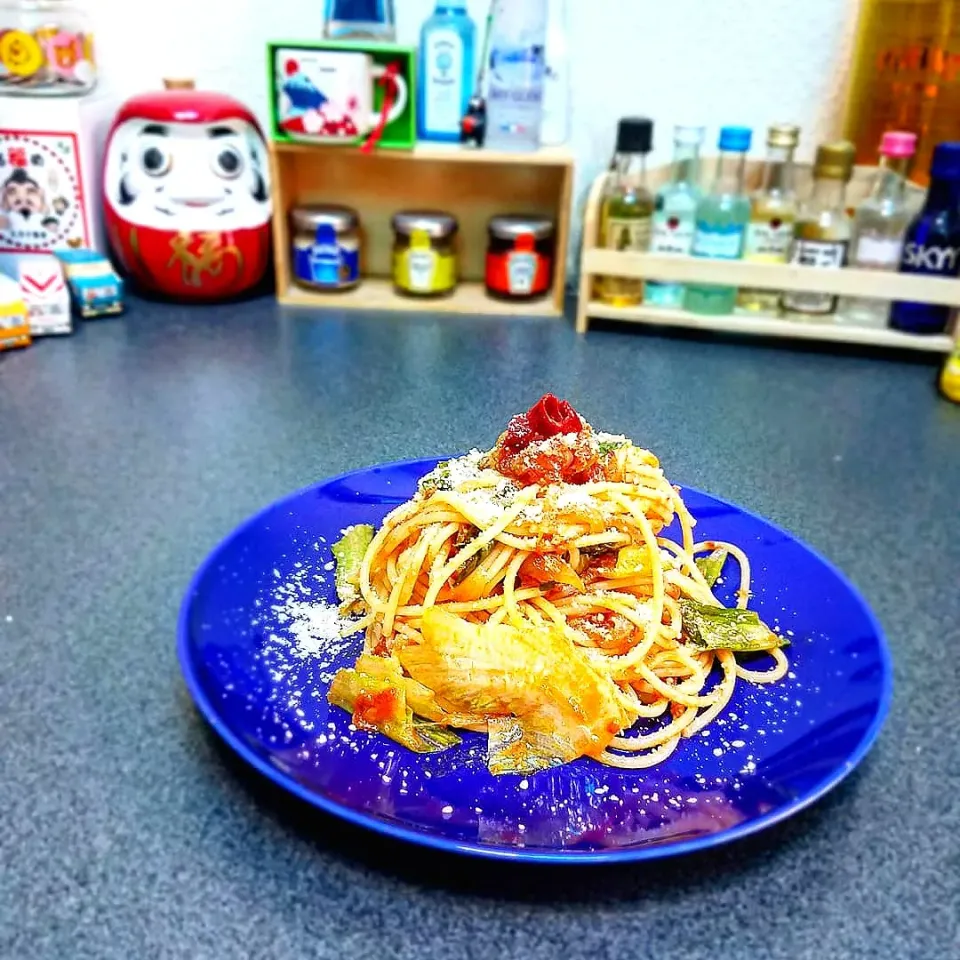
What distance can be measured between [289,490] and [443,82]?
72 cm

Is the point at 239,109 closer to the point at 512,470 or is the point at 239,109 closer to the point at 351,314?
the point at 351,314

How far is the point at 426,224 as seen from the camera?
4.74 ft

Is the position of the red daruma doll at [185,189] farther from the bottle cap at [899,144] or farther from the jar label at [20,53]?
the bottle cap at [899,144]

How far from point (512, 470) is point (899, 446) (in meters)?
0.63

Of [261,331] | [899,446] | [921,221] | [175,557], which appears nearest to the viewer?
[175,557]

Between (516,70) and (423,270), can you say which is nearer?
(516,70)

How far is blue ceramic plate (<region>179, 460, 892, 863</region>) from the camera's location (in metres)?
0.48

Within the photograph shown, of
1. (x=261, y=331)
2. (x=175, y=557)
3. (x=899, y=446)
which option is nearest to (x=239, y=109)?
(x=261, y=331)

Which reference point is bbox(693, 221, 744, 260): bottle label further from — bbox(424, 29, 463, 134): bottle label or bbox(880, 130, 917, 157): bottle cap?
bbox(424, 29, 463, 134): bottle label

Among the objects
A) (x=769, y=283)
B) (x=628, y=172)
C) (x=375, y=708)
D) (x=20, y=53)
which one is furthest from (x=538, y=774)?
(x=20, y=53)

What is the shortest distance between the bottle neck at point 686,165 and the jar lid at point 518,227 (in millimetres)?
195

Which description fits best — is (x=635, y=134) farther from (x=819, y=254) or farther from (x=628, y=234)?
(x=819, y=254)

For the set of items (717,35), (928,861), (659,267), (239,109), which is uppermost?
(717,35)

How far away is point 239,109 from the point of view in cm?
142
